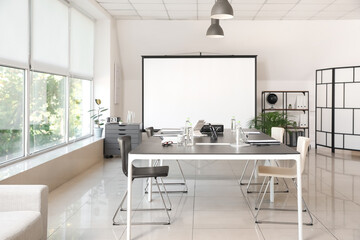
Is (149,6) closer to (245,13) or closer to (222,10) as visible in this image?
(245,13)

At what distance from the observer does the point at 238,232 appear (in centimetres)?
376

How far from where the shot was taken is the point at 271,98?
10.3m

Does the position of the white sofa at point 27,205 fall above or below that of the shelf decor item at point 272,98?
below

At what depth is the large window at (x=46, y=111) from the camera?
Answer: 5.87 m

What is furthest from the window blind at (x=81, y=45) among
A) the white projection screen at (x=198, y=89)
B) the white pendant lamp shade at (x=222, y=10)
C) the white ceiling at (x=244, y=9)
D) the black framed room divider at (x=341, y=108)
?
the black framed room divider at (x=341, y=108)

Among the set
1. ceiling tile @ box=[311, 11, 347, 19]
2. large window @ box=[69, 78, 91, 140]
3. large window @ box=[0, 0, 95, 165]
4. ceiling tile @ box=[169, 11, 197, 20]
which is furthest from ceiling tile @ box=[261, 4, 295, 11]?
large window @ box=[69, 78, 91, 140]

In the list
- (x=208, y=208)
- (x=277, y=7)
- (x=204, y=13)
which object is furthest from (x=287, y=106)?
(x=208, y=208)

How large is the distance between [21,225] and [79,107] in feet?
19.0

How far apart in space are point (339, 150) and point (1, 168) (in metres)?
7.86

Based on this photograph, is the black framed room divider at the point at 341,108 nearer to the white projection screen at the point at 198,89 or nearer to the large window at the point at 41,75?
the white projection screen at the point at 198,89

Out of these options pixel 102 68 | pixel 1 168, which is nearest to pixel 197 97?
pixel 102 68

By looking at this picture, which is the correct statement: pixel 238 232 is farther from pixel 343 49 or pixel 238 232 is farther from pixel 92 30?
pixel 343 49

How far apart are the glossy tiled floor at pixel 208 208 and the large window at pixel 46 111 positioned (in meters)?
0.80

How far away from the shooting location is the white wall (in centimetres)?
973
